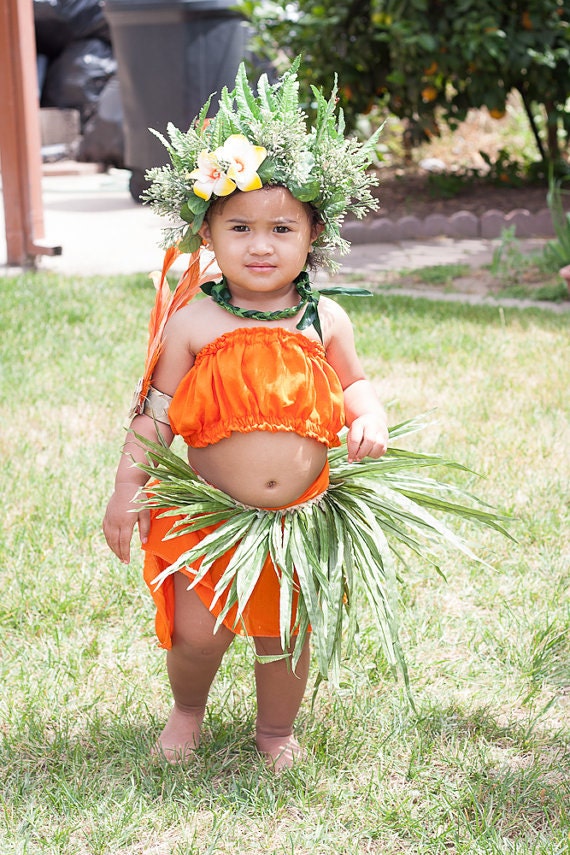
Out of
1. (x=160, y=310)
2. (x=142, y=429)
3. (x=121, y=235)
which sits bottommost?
(x=121, y=235)

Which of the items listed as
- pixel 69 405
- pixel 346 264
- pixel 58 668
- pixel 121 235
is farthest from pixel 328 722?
pixel 121 235

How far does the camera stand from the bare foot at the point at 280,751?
2139 mm

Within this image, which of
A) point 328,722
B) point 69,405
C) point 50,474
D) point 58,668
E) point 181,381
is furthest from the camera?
point 69,405

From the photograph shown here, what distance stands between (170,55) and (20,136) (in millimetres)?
2873

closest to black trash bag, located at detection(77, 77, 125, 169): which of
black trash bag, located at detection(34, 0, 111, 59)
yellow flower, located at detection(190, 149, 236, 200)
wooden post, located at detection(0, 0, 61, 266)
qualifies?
black trash bag, located at detection(34, 0, 111, 59)

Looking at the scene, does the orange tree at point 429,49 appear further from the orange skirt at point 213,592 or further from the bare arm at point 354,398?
the orange skirt at point 213,592

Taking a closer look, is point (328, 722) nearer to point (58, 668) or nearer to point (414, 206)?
point (58, 668)

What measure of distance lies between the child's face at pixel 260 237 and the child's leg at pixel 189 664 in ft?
2.00

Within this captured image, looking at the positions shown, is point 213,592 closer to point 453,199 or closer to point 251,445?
point 251,445

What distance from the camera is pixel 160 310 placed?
7.00 feet

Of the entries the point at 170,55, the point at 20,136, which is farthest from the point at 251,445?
the point at 170,55

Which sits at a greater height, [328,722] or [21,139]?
[21,139]

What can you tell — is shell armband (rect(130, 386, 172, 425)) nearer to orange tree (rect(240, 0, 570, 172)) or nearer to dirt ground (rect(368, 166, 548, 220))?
orange tree (rect(240, 0, 570, 172))

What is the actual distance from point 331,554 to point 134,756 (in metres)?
0.59
